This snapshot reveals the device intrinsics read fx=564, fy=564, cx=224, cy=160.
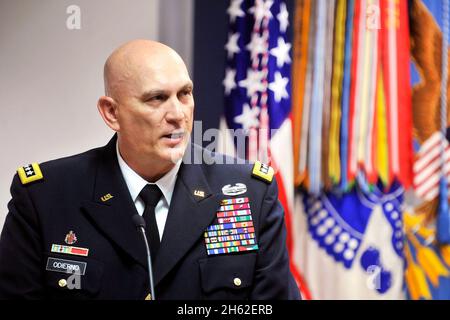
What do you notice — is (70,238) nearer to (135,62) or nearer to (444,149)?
(135,62)

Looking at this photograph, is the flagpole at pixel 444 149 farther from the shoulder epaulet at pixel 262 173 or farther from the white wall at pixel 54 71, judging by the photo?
the white wall at pixel 54 71

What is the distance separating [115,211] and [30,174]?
267 mm

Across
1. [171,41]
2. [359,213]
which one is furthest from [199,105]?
[359,213]

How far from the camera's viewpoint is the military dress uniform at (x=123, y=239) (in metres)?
1.45

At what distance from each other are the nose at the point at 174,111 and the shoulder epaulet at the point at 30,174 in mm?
403

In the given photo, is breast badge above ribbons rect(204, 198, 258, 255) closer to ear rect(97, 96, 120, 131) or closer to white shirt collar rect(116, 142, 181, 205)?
white shirt collar rect(116, 142, 181, 205)

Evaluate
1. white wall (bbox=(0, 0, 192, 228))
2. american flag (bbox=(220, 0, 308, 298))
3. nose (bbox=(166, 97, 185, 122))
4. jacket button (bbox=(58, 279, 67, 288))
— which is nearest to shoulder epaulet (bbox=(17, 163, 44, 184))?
jacket button (bbox=(58, 279, 67, 288))

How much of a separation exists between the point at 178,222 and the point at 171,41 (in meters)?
1.04

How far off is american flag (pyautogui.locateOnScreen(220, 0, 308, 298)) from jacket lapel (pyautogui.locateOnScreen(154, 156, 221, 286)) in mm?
743

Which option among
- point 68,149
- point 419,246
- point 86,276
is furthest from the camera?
point 419,246

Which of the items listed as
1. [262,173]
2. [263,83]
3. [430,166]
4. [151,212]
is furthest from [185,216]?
[430,166]

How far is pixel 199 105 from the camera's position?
2398 millimetres

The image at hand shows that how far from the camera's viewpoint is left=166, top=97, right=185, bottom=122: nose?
145cm

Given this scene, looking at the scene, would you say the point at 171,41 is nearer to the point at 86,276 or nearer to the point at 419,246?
the point at 86,276
